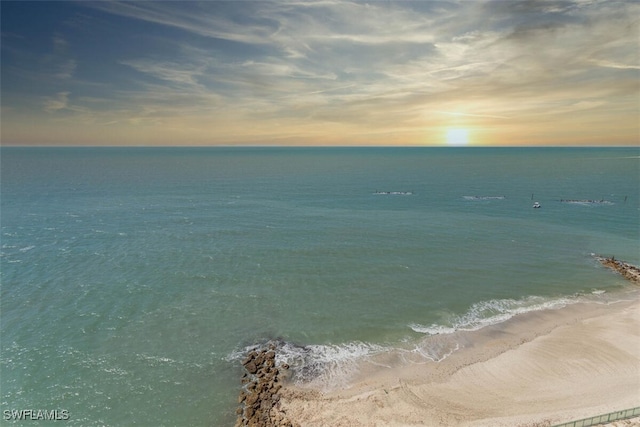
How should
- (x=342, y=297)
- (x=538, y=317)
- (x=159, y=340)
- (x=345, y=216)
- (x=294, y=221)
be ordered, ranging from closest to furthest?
(x=159, y=340)
(x=538, y=317)
(x=342, y=297)
(x=294, y=221)
(x=345, y=216)

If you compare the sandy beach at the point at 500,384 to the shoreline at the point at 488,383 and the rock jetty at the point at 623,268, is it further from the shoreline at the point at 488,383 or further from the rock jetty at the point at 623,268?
the rock jetty at the point at 623,268

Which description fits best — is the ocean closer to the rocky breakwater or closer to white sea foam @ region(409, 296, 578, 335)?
white sea foam @ region(409, 296, 578, 335)

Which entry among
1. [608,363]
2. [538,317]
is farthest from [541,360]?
[538,317]

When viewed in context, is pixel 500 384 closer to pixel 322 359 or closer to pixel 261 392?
pixel 322 359

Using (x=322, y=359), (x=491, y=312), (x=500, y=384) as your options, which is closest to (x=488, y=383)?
(x=500, y=384)

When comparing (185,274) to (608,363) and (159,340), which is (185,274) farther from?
(608,363)

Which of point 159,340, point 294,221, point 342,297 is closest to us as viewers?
point 159,340
